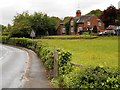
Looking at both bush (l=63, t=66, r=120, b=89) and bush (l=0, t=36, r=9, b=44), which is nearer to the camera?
bush (l=63, t=66, r=120, b=89)

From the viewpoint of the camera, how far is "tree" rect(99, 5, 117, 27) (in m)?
103

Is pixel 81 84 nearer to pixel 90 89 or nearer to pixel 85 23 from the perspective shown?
pixel 90 89

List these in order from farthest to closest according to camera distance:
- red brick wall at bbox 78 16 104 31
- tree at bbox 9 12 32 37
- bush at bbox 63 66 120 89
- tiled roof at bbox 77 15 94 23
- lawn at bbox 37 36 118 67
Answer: tiled roof at bbox 77 15 94 23 → red brick wall at bbox 78 16 104 31 → tree at bbox 9 12 32 37 → lawn at bbox 37 36 118 67 → bush at bbox 63 66 120 89

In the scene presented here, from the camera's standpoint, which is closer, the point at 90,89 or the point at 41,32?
the point at 90,89

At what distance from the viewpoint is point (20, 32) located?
9012cm

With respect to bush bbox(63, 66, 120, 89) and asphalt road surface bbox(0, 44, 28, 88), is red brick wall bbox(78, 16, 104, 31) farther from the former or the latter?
bush bbox(63, 66, 120, 89)

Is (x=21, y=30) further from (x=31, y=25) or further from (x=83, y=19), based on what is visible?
(x=83, y=19)

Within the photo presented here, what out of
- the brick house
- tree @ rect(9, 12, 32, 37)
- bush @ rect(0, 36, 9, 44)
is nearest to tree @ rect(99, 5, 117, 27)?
A: the brick house

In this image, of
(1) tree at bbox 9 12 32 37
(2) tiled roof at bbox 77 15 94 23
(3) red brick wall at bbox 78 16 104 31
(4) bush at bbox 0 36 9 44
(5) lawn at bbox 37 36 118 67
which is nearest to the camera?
(5) lawn at bbox 37 36 118 67

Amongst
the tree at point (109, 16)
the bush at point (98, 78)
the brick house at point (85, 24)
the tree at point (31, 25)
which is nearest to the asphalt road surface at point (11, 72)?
the bush at point (98, 78)

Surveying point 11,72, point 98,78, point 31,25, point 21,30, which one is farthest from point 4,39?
point 98,78

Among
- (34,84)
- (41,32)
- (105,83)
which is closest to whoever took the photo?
(105,83)

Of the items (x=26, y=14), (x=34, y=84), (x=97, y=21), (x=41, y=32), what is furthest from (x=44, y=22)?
(x=34, y=84)

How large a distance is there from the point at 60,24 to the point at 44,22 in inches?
706
